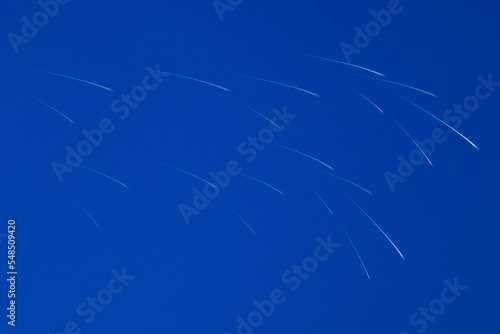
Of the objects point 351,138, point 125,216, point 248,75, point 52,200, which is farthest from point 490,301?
point 52,200

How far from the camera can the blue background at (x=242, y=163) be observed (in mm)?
2771

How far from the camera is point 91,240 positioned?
277 cm

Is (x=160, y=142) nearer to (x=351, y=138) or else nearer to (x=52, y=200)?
(x=52, y=200)

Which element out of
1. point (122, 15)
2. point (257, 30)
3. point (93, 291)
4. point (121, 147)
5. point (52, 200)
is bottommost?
point (93, 291)

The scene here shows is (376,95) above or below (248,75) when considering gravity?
above

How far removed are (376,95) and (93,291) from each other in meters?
1.52

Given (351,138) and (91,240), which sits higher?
(351,138)

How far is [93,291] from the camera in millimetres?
2773

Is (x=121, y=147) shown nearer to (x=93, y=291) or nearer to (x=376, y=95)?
(x=93, y=291)

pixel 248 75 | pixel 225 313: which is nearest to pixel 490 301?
pixel 225 313

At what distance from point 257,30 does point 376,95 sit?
600mm

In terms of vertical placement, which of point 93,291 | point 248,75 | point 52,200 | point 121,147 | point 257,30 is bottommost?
point 93,291

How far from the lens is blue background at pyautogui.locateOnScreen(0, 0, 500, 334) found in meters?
2.77

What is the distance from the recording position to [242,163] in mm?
2779
